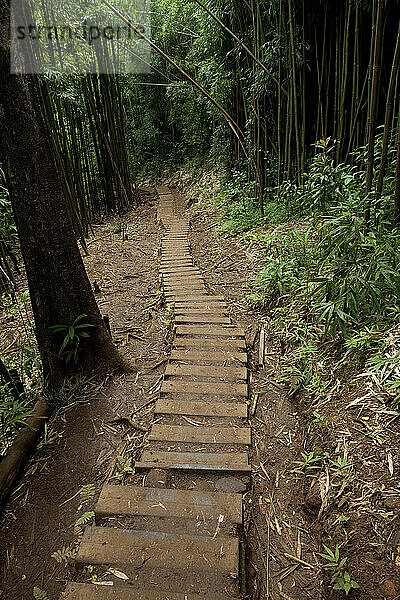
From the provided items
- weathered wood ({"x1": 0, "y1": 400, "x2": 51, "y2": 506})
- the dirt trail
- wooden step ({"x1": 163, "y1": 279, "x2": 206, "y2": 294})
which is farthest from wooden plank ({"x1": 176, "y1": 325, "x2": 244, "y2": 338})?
weathered wood ({"x1": 0, "y1": 400, "x2": 51, "y2": 506})

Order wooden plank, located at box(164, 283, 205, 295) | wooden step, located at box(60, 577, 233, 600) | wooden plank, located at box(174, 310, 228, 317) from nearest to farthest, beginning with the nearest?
wooden step, located at box(60, 577, 233, 600) < wooden plank, located at box(174, 310, 228, 317) < wooden plank, located at box(164, 283, 205, 295)

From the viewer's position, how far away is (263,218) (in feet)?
14.5

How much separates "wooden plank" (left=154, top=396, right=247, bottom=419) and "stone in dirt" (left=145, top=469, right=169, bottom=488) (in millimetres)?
365

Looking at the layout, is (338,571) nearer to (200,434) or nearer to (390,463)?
(390,463)

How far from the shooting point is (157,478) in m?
1.55

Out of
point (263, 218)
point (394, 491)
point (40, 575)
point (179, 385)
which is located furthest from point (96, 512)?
point (263, 218)

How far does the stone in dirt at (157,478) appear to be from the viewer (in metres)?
1.52

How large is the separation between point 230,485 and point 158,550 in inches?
14.9

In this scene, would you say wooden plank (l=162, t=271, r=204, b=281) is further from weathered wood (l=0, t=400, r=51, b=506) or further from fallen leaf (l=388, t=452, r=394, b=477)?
fallen leaf (l=388, t=452, r=394, b=477)

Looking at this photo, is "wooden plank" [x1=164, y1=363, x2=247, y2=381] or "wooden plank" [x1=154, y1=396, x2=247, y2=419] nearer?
"wooden plank" [x1=154, y1=396, x2=247, y2=419]

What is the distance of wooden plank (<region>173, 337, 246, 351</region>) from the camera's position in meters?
2.44

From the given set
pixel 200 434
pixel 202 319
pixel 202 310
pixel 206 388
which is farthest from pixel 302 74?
pixel 200 434

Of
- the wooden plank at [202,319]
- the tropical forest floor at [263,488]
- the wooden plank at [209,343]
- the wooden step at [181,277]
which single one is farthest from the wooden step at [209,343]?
the wooden step at [181,277]

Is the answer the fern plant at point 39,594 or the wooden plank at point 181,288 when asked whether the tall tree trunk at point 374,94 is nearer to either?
the wooden plank at point 181,288
